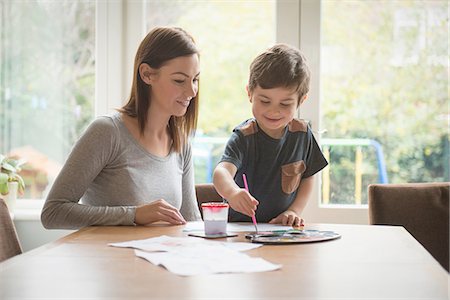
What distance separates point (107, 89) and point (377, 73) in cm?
133

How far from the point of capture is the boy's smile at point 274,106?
2.18 meters

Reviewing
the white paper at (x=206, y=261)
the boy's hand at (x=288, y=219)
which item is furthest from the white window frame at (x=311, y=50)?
the white paper at (x=206, y=261)

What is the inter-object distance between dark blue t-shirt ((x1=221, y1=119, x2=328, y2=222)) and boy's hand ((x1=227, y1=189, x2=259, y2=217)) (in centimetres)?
35

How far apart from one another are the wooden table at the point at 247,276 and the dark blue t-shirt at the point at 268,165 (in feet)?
1.78

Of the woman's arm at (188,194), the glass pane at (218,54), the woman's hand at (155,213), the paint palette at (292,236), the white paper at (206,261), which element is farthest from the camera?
the glass pane at (218,54)

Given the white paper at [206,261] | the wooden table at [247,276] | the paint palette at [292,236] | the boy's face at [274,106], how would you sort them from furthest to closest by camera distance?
the boy's face at [274,106] < the paint palette at [292,236] < the white paper at [206,261] < the wooden table at [247,276]

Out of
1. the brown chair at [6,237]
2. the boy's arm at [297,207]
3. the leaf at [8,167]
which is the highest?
the leaf at [8,167]

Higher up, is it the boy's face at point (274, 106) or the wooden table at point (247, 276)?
the boy's face at point (274, 106)

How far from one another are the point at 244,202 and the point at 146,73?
637 millimetres

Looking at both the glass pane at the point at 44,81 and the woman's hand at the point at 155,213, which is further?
the glass pane at the point at 44,81

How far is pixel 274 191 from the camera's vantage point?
2260mm

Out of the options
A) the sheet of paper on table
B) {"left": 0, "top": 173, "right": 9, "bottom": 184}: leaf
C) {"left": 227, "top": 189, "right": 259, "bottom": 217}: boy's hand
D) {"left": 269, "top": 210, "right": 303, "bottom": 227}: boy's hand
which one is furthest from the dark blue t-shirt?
{"left": 0, "top": 173, "right": 9, "bottom": 184}: leaf

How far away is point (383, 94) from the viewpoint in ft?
11.4

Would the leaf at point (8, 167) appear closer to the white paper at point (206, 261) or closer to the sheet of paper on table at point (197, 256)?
the sheet of paper on table at point (197, 256)
